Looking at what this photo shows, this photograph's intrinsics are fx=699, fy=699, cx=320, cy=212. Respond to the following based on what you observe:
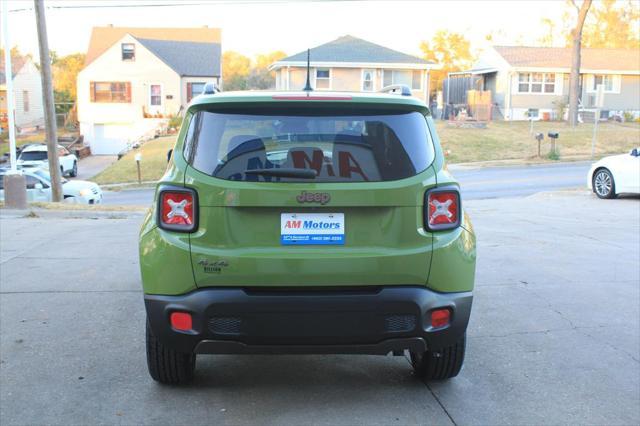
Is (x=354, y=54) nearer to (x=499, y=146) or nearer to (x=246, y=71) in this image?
(x=499, y=146)

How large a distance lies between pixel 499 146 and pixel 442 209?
3264 cm

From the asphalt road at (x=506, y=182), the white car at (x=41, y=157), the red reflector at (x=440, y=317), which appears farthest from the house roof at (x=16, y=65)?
the red reflector at (x=440, y=317)

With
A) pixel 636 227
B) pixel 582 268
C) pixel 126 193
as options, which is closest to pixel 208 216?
pixel 582 268

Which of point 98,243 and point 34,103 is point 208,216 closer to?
point 98,243

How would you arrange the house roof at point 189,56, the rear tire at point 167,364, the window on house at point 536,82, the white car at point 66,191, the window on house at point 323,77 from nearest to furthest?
1. the rear tire at point 167,364
2. the white car at point 66,191
3. the window on house at point 323,77
4. the window on house at point 536,82
5. the house roof at point 189,56

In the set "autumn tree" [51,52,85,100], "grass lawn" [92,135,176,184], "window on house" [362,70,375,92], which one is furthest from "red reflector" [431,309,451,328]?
"autumn tree" [51,52,85,100]

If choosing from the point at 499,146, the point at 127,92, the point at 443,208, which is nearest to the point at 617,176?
the point at 443,208

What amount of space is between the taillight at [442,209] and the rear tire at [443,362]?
85cm

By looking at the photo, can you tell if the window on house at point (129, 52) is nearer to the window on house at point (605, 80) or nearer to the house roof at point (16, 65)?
the house roof at point (16, 65)

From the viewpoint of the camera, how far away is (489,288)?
23.9 ft

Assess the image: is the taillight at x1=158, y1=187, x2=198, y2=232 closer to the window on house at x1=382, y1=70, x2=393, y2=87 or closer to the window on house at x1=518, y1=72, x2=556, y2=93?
the window on house at x1=382, y1=70, x2=393, y2=87

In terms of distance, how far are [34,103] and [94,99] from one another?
10.6 m

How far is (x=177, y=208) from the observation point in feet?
12.6

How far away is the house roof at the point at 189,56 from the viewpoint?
53469 mm
